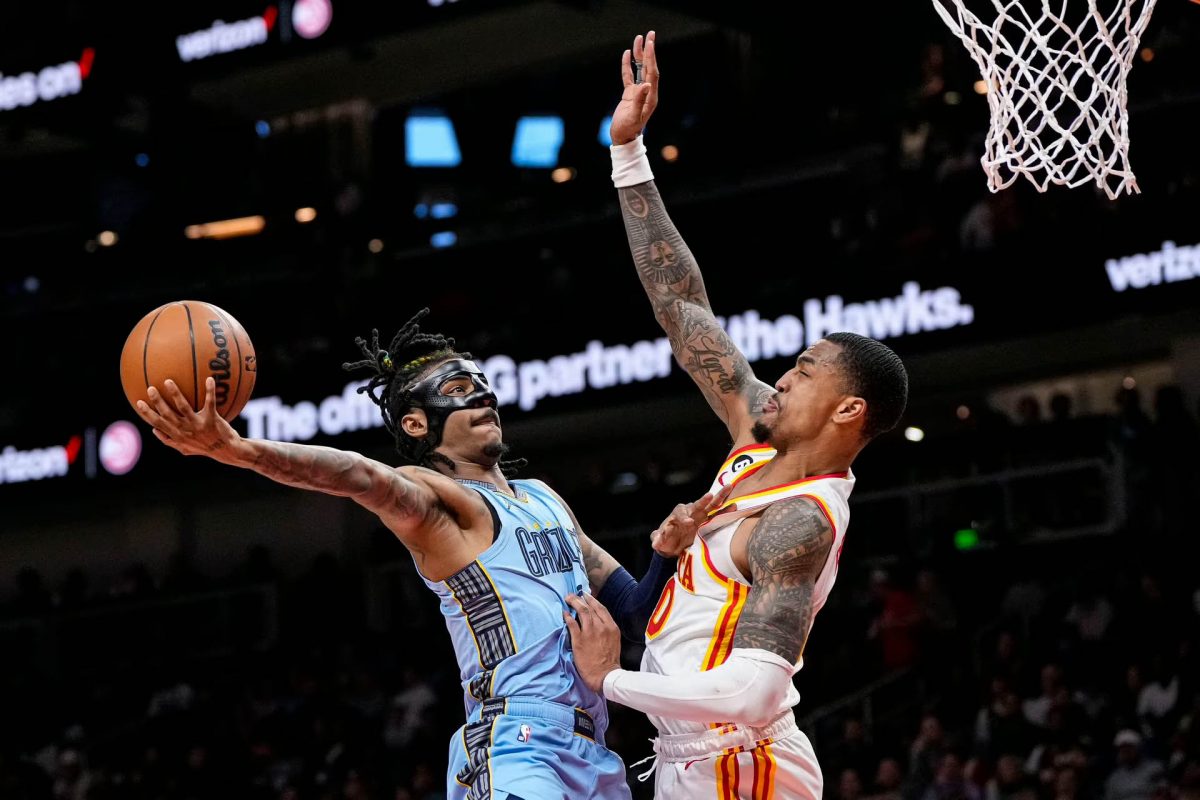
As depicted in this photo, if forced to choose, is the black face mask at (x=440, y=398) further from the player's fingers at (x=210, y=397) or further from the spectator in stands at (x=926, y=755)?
the spectator in stands at (x=926, y=755)

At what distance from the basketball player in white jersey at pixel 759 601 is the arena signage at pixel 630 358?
326 inches

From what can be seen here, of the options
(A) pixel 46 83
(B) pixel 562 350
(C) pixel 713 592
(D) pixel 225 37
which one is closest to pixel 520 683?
(C) pixel 713 592

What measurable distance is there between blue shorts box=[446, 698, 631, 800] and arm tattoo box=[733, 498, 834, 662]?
2.06 feet

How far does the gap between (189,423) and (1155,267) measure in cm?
989

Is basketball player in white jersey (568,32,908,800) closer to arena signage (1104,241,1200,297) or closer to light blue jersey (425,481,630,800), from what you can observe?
light blue jersey (425,481,630,800)

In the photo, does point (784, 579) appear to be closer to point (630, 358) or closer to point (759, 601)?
point (759, 601)

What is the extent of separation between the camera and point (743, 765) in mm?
5043

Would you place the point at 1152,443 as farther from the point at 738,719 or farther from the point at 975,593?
the point at 738,719

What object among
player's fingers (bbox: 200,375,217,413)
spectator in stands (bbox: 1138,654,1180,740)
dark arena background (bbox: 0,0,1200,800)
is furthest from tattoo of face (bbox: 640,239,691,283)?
spectator in stands (bbox: 1138,654,1180,740)

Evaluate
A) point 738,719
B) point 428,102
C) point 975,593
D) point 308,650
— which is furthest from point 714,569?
point 428,102

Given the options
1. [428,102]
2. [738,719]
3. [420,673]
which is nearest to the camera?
[738,719]

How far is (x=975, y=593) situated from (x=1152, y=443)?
1.65 m

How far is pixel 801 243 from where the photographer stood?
1520 cm

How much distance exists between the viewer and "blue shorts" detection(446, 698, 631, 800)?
5.11m
